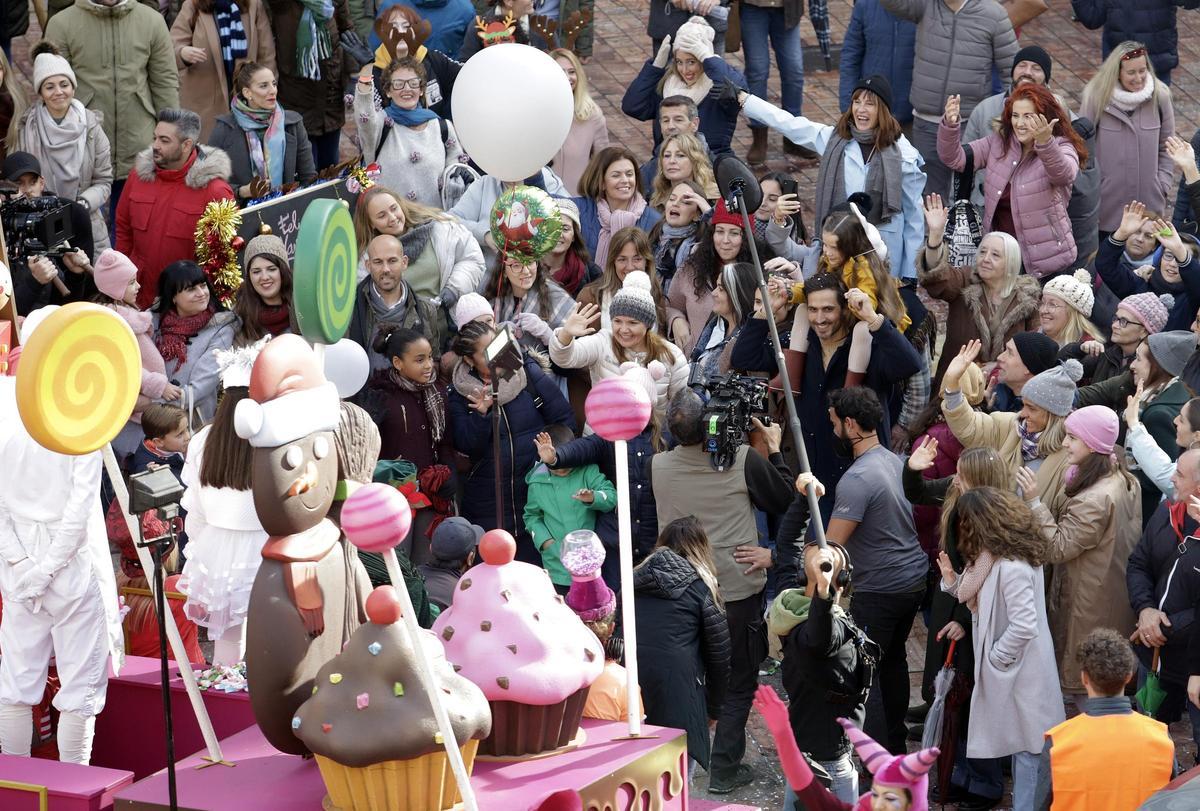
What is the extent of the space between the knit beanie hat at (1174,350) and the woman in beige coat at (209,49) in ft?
19.4

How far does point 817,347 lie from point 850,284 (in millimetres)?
343

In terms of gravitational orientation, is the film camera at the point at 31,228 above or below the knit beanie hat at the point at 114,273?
above

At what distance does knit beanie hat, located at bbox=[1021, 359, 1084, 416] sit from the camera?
804 centimetres

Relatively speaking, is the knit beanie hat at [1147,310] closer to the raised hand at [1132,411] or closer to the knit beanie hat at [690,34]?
the raised hand at [1132,411]

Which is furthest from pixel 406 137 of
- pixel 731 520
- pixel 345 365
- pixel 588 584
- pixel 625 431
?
pixel 625 431

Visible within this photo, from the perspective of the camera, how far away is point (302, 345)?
5.40 metres

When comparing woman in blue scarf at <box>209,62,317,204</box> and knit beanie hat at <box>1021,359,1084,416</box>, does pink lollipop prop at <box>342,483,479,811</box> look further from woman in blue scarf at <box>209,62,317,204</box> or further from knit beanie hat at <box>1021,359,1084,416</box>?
woman in blue scarf at <box>209,62,317,204</box>

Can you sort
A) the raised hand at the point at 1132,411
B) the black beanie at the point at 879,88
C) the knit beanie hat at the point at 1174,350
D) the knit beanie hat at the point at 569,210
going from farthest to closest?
the black beanie at the point at 879,88 → the knit beanie hat at the point at 569,210 → the knit beanie hat at the point at 1174,350 → the raised hand at the point at 1132,411

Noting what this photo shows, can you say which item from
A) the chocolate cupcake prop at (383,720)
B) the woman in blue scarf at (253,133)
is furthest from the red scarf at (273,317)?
the chocolate cupcake prop at (383,720)

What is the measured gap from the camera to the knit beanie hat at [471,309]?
28.5ft

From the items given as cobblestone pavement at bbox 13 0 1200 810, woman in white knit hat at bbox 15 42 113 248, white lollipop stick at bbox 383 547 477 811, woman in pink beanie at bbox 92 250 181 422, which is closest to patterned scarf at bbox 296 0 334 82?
woman in white knit hat at bbox 15 42 113 248

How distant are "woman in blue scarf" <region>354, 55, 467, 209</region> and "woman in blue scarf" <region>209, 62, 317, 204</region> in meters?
0.46

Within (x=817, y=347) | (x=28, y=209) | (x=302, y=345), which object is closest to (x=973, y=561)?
(x=817, y=347)

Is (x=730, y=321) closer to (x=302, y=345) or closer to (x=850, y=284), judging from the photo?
(x=850, y=284)
